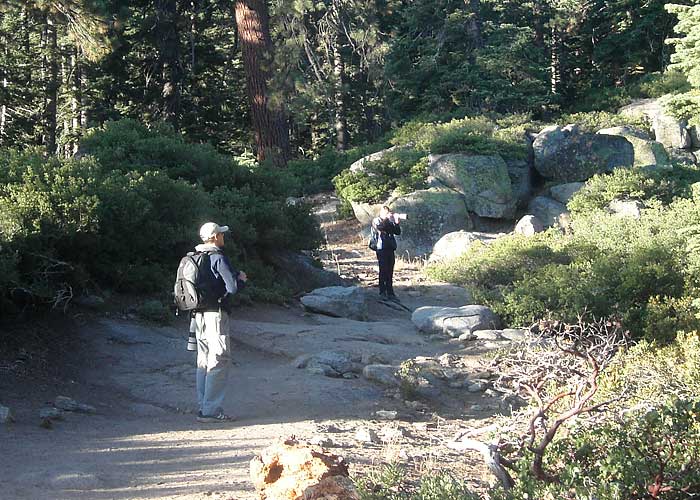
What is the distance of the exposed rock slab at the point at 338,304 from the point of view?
12539mm

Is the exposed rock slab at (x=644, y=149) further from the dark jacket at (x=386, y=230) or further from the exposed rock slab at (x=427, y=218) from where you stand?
the dark jacket at (x=386, y=230)

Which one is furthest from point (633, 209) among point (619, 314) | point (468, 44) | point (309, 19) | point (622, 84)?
point (622, 84)

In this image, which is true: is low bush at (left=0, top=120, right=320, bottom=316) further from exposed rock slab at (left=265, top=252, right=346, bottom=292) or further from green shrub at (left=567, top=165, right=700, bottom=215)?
green shrub at (left=567, top=165, right=700, bottom=215)

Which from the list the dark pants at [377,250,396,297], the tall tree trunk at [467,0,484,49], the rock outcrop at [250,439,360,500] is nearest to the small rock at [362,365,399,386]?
the rock outcrop at [250,439,360,500]

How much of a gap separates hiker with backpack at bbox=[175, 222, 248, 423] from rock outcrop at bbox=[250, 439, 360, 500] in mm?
2624

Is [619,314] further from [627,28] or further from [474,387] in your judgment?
[627,28]

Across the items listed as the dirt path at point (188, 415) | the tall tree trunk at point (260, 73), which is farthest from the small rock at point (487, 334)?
the tall tree trunk at point (260, 73)

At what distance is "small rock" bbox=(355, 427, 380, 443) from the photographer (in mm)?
6521

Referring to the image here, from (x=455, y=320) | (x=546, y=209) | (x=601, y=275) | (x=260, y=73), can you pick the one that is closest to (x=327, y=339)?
(x=455, y=320)

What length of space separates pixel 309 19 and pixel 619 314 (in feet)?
44.4

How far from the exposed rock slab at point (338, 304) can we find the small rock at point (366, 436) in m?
5.82

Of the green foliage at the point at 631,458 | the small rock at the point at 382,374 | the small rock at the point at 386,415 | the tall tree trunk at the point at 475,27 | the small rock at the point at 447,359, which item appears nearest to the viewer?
the green foliage at the point at 631,458

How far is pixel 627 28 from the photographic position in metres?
35.5

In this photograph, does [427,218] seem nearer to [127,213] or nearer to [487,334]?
[487,334]
